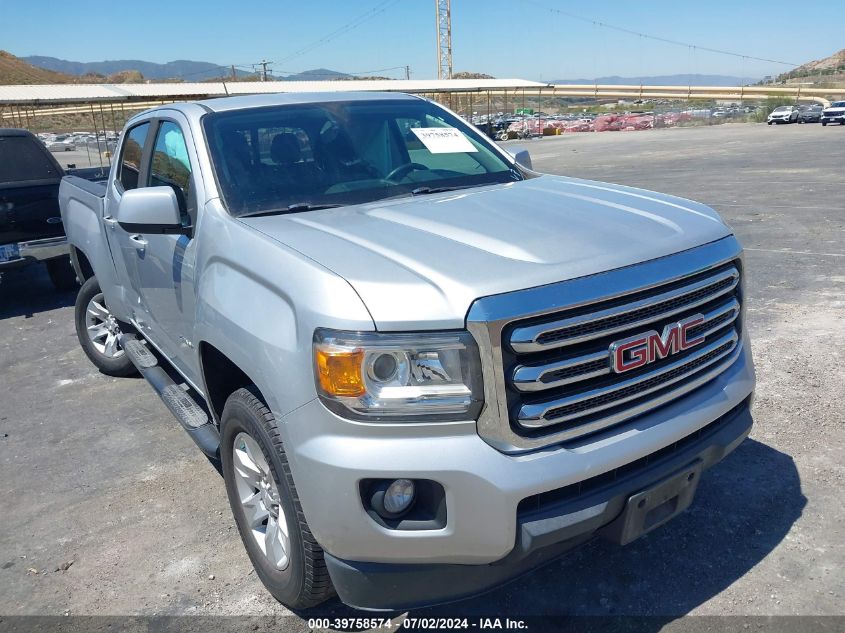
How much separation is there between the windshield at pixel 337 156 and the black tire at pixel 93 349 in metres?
2.71

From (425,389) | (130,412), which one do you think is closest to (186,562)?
(425,389)

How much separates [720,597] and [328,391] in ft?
5.87

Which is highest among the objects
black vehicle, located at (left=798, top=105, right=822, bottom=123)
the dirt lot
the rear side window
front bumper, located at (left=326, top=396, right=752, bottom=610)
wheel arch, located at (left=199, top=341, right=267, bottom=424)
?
the rear side window

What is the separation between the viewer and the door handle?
389cm

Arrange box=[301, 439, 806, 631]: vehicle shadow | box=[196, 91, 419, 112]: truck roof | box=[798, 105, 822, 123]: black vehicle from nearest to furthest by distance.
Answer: box=[301, 439, 806, 631]: vehicle shadow, box=[196, 91, 419, 112]: truck roof, box=[798, 105, 822, 123]: black vehicle

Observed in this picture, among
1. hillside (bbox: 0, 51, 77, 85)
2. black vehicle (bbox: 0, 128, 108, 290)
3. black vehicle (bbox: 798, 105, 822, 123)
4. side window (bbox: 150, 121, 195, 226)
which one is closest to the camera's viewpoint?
side window (bbox: 150, 121, 195, 226)

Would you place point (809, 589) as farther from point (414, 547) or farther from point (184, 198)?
point (184, 198)

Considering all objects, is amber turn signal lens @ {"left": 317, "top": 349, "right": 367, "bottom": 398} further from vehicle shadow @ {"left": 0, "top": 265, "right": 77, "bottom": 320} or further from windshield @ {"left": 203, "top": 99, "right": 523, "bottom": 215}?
vehicle shadow @ {"left": 0, "top": 265, "right": 77, "bottom": 320}

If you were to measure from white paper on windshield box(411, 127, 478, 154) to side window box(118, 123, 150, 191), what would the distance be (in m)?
1.68

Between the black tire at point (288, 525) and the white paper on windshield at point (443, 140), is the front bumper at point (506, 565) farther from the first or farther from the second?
the white paper on windshield at point (443, 140)

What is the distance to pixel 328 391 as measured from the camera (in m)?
2.19

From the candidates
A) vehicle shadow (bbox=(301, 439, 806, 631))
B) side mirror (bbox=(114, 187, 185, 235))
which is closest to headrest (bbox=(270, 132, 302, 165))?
side mirror (bbox=(114, 187, 185, 235))

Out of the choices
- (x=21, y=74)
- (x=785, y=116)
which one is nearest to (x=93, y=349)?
(x=785, y=116)

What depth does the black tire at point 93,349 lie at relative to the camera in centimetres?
563
